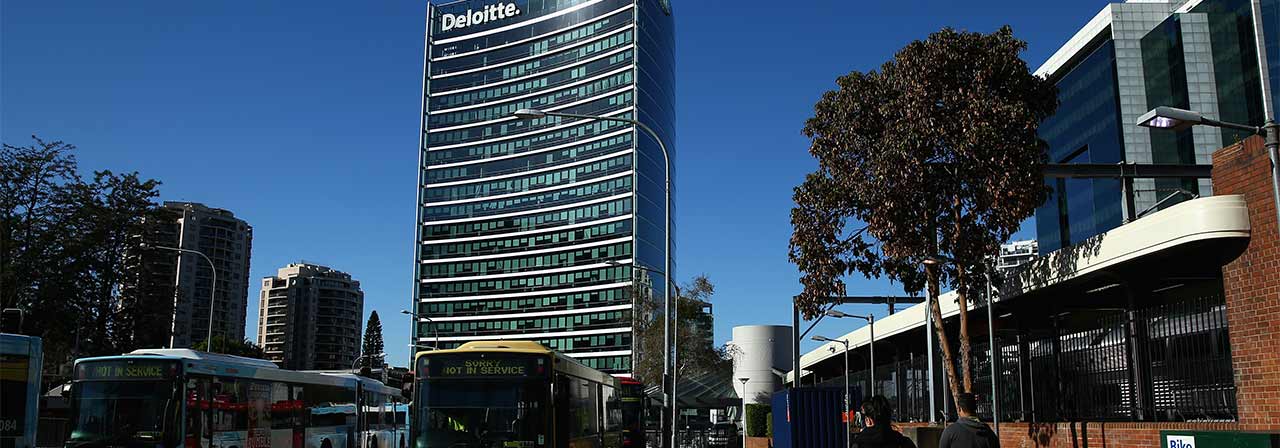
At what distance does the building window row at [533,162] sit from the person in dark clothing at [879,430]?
132 meters

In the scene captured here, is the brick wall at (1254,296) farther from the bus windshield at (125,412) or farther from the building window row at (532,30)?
the building window row at (532,30)

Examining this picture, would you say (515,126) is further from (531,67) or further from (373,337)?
(373,337)

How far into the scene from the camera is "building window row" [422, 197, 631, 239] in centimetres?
14288

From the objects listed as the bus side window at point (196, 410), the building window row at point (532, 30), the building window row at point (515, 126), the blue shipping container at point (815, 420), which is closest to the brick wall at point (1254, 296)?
the blue shipping container at point (815, 420)

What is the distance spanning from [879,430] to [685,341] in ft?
202

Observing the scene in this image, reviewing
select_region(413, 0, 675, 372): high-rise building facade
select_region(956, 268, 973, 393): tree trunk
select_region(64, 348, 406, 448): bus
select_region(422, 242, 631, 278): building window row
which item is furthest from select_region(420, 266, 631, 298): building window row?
select_region(956, 268, 973, 393): tree trunk

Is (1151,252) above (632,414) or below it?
above

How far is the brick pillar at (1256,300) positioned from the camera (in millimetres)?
15586

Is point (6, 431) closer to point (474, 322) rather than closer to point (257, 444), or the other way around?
point (257, 444)

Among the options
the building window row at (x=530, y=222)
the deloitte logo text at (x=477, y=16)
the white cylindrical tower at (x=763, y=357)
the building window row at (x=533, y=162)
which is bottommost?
the white cylindrical tower at (x=763, y=357)

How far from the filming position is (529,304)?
150 m

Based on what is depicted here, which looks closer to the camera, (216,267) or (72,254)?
(72,254)

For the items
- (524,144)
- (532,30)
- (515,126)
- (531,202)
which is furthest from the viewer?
(532,30)

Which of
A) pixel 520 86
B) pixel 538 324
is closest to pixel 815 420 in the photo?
pixel 538 324
